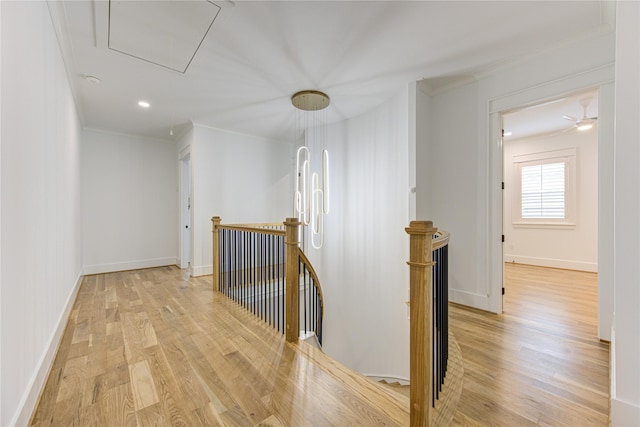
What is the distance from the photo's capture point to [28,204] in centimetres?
156

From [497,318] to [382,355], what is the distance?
1.57m

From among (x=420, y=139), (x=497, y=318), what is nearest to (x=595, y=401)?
(x=497, y=318)

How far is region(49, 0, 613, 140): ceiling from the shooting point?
2066 mm

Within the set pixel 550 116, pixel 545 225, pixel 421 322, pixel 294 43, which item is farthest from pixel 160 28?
pixel 545 225

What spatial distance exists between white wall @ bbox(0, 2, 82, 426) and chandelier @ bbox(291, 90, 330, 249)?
2.19 metres

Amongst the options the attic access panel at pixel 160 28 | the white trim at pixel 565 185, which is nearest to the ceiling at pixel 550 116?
the white trim at pixel 565 185

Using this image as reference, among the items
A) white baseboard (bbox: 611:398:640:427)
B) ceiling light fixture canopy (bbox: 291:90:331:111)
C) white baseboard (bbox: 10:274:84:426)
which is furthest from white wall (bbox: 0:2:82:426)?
white baseboard (bbox: 611:398:640:427)

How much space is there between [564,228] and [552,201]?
1.97 ft

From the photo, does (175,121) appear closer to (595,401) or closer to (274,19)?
(274,19)

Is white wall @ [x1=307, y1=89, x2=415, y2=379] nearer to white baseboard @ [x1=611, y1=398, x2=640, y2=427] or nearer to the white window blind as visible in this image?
white baseboard @ [x1=611, y1=398, x2=640, y2=427]

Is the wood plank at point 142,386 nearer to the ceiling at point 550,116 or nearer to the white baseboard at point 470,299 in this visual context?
the white baseboard at point 470,299

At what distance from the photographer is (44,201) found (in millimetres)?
1914

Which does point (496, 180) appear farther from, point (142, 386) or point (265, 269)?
point (142, 386)

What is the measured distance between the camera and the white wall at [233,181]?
466 centimetres
